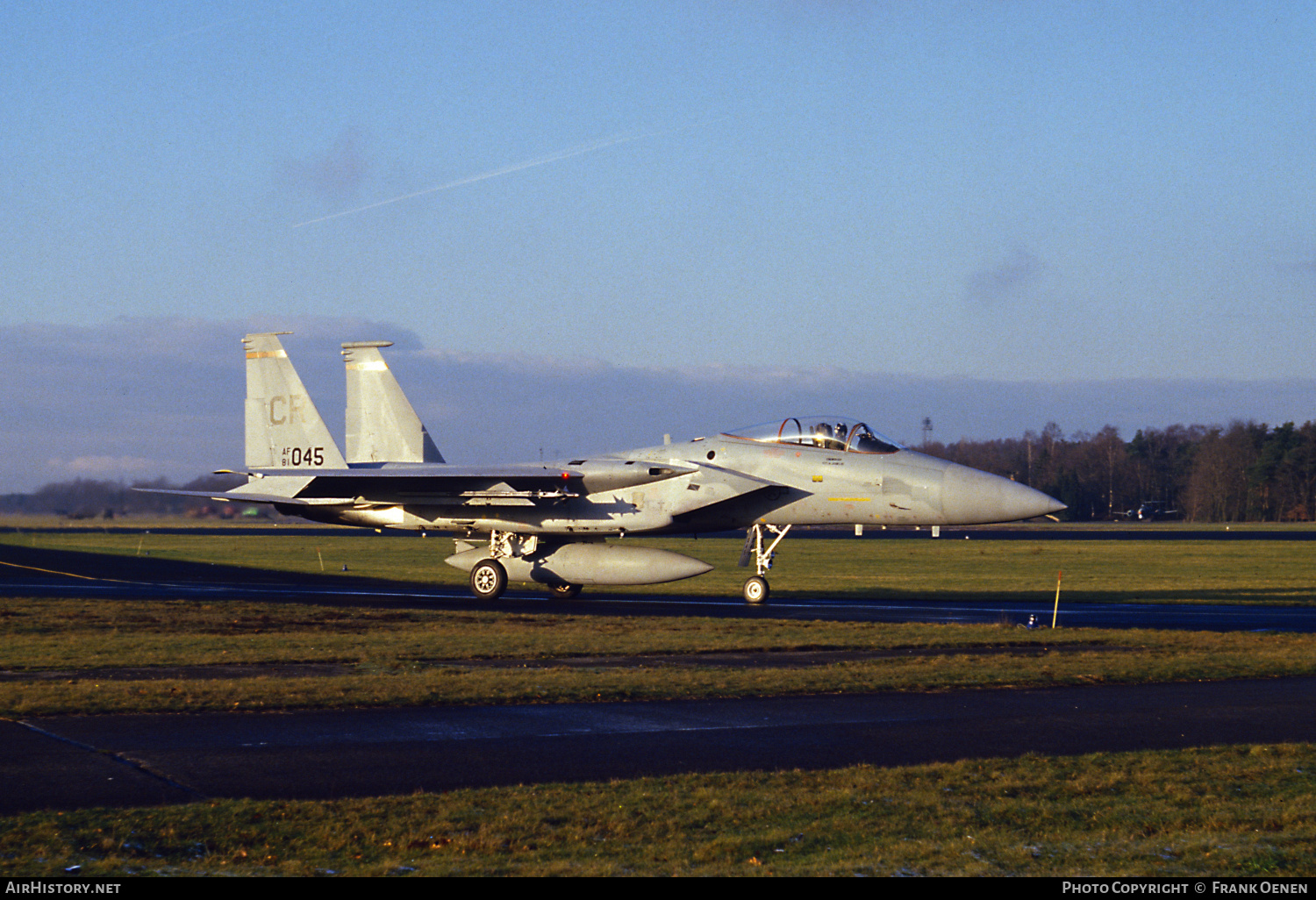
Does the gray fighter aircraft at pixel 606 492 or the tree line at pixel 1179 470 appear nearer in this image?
the gray fighter aircraft at pixel 606 492

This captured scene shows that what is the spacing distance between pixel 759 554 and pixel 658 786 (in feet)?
54.3

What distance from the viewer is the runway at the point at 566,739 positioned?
774 cm

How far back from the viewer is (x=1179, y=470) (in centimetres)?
12962

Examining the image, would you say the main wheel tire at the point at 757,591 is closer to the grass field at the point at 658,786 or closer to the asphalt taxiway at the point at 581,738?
the grass field at the point at 658,786

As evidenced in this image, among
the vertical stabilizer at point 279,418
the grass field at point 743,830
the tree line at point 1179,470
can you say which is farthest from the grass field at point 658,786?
the tree line at point 1179,470

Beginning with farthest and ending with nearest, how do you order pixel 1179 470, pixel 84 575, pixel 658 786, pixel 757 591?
pixel 1179 470, pixel 84 575, pixel 757 591, pixel 658 786

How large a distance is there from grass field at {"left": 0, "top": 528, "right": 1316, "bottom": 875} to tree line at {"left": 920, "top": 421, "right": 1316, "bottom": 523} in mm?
90218

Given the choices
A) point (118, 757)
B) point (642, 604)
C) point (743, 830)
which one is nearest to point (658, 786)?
point (743, 830)

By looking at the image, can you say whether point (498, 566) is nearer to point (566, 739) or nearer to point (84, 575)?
point (84, 575)

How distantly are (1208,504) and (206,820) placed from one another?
127178mm

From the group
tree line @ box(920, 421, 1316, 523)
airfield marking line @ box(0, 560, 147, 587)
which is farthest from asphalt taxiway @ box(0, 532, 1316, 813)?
tree line @ box(920, 421, 1316, 523)

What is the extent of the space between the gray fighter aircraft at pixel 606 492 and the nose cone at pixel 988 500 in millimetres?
25

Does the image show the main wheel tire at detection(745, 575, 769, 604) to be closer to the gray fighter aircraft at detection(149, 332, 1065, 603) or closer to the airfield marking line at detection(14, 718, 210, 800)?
the gray fighter aircraft at detection(149, 332, 1065, 603)

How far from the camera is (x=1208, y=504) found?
117 m
